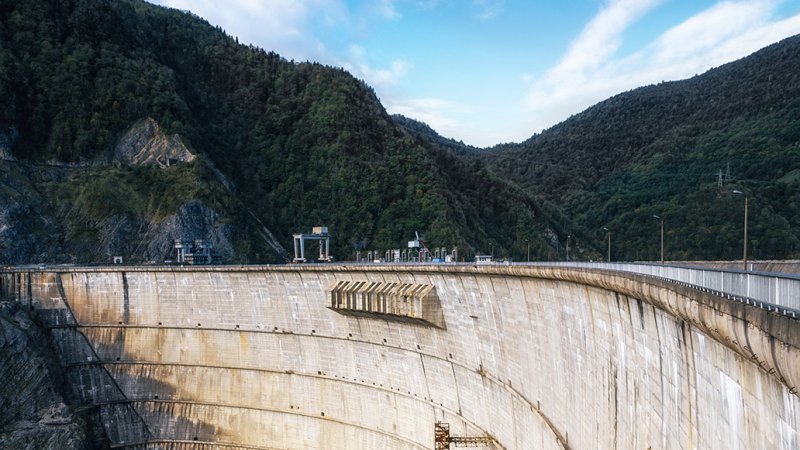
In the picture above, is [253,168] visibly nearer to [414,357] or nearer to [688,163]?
[414,357]

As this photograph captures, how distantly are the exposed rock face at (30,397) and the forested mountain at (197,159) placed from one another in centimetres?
1793

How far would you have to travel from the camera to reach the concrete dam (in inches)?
556

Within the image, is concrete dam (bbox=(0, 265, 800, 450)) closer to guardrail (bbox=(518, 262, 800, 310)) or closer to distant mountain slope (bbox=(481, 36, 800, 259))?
guardrail (bbox=(518, 262, 800, 310))

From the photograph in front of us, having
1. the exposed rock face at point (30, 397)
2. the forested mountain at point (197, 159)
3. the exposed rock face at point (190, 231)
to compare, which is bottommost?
the exposed rock face at point (30, 397)

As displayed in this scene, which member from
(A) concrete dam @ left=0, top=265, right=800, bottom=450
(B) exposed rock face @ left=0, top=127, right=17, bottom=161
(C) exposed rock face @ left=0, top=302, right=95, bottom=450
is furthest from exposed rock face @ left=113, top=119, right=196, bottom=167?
(C) exposed rock face @ left=0, top=302, right=95, bottom=450

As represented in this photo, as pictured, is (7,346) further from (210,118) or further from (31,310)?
(210,118)

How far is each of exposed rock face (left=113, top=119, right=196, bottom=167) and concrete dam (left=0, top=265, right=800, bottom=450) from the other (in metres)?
28.2

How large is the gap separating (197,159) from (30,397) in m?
36.4

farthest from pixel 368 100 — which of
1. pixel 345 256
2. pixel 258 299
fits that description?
pixel 258 299

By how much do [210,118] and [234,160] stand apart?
9.12 m

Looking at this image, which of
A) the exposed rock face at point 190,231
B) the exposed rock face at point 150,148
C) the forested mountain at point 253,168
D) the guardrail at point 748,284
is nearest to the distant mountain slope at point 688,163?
the forested mountain at point 253,168

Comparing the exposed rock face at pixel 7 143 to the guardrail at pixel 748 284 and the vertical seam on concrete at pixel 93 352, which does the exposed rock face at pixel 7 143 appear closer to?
the vertical seam on concrete at pixel 93 352

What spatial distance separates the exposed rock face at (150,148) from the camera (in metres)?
84.1

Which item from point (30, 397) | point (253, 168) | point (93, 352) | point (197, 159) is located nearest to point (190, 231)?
Answer: point (197, 159)
